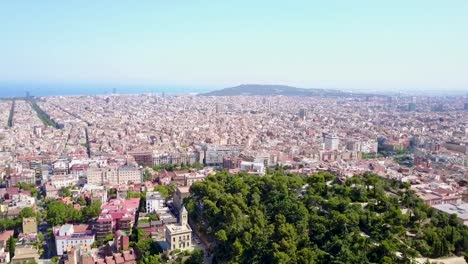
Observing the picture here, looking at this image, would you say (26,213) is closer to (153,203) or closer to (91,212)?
(91,212)

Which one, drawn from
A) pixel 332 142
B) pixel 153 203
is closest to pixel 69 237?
pixel 153 203

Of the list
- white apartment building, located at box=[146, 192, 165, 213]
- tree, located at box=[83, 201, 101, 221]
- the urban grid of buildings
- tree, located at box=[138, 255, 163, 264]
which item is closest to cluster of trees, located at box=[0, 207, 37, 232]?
the urban grid of buildings

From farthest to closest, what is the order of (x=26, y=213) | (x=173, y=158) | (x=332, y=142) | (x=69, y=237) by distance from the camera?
1. (x=332, y=142)
2. (x=173, y=158)
3. (x=26, y=213)
4. (x=69, y=237)

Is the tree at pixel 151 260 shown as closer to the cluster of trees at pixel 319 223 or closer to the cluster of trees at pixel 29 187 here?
the cluster of trees at pixel 319 223

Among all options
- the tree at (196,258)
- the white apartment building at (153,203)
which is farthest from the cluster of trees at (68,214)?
the tree at (196,258)

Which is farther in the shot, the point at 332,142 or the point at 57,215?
the point at 332,142

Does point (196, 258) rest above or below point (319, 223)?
below
